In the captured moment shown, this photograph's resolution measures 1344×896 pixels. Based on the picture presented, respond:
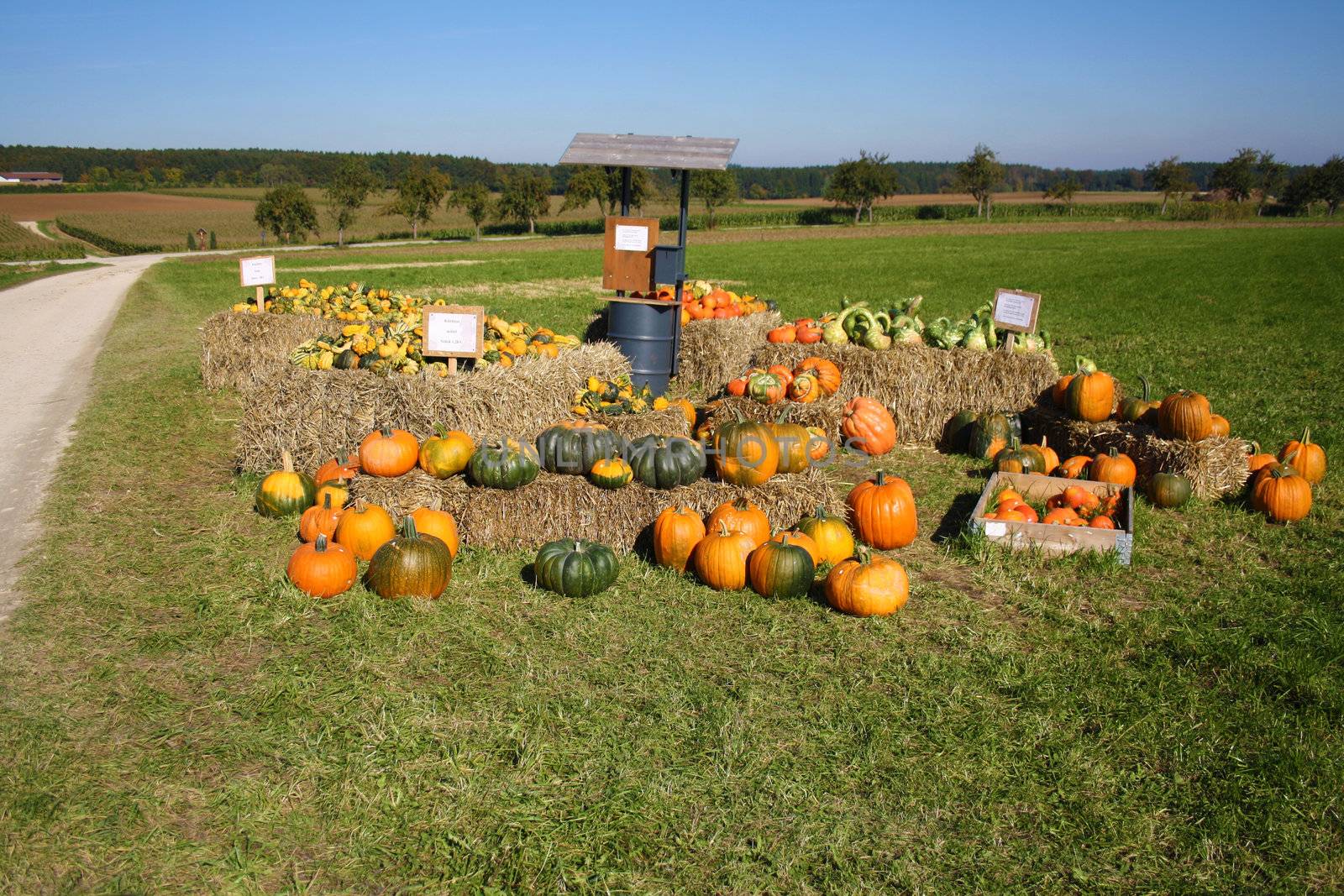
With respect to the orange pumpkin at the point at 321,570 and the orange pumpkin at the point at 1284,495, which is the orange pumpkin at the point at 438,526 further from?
the orange pumpkin at the point at 1284,495

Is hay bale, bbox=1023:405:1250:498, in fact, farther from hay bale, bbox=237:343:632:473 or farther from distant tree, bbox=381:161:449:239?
distant tree, bbox=381:161:449:239

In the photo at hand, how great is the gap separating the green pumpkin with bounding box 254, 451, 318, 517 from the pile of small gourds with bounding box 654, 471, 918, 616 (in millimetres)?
2957

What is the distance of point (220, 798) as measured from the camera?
3.79m

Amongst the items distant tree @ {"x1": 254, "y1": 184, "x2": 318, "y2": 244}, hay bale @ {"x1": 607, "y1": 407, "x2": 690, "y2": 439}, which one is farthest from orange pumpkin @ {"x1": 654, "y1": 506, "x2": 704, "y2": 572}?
distant tree @ {"x1": 254, "y1": 184, "x2": 318, "y2": 244}

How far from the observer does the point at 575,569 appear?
577cm

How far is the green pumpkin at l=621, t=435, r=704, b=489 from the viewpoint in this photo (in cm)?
664

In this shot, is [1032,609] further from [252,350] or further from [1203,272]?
[1203,272]

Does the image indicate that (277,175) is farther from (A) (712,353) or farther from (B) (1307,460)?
(B) (1307,460)

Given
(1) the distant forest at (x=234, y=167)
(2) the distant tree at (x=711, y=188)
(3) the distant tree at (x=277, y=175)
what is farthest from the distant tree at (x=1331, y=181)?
(3) the distant tree at (x=277, y=175)

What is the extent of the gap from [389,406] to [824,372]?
470cm

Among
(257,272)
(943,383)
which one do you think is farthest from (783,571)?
(257,272)

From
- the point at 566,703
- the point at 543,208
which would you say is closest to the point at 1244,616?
the point at 566,703

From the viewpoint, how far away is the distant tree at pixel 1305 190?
306 ft

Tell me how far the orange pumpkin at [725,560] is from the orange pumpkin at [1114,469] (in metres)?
3.68
